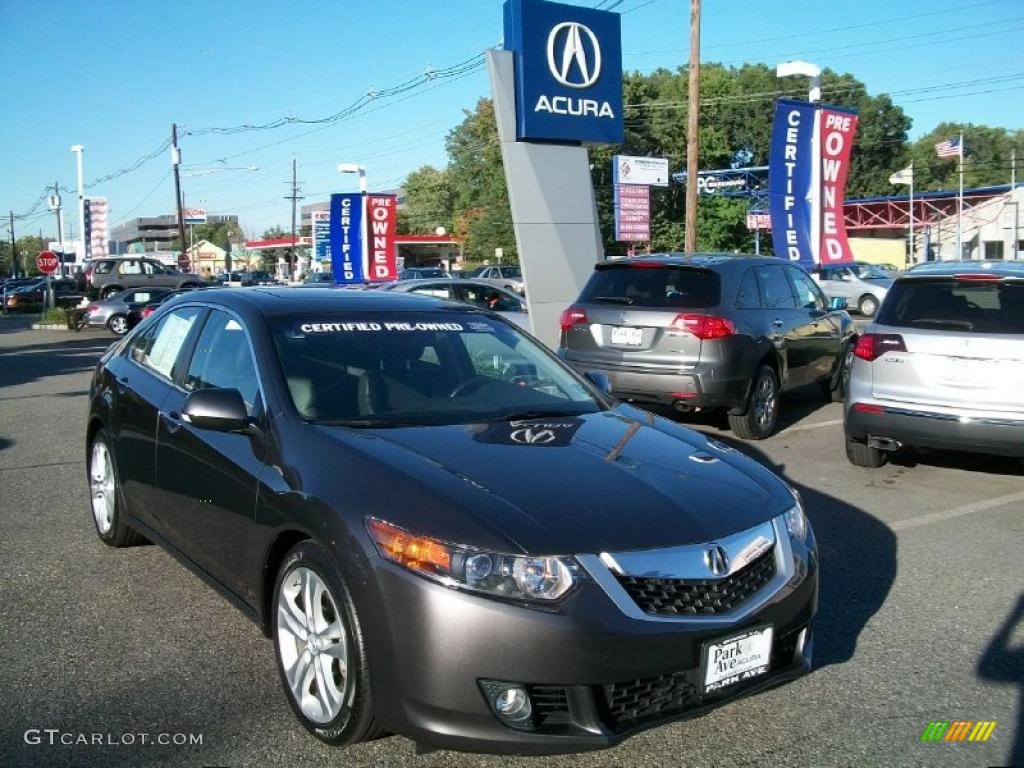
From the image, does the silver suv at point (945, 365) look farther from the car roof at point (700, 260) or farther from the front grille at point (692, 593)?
the front grille at point (692, 593)

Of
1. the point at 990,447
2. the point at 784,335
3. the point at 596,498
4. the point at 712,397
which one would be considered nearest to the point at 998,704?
the point at 596,498

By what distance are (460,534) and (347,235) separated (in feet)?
83.9

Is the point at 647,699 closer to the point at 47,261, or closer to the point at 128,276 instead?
the point at 47,261

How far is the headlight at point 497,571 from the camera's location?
2.92 m

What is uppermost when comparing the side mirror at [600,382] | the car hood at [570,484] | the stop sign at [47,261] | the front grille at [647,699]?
the stop sign at [47,261]

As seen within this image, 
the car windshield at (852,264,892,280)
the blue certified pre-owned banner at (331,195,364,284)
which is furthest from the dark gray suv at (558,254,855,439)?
the car windshield at (852,264,892,280)

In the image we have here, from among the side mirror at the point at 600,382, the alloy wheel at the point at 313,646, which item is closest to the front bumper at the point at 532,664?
the alloy wheel at the point at 313,646

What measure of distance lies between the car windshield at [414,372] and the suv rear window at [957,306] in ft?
13.2

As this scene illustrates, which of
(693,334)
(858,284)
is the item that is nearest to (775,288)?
(693,334)

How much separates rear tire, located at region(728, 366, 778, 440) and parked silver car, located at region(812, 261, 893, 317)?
954 inches

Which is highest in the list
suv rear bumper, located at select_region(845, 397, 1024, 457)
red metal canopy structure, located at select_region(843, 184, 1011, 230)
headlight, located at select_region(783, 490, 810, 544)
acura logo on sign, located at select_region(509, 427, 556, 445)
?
red metal canopy structure, located at select_region(843, 184, 1011, 230)

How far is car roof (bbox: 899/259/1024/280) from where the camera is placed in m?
7.43

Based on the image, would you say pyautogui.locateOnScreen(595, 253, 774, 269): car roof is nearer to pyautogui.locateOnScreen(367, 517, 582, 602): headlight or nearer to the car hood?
the car hood

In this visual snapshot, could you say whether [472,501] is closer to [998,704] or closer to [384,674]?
[384,674]
